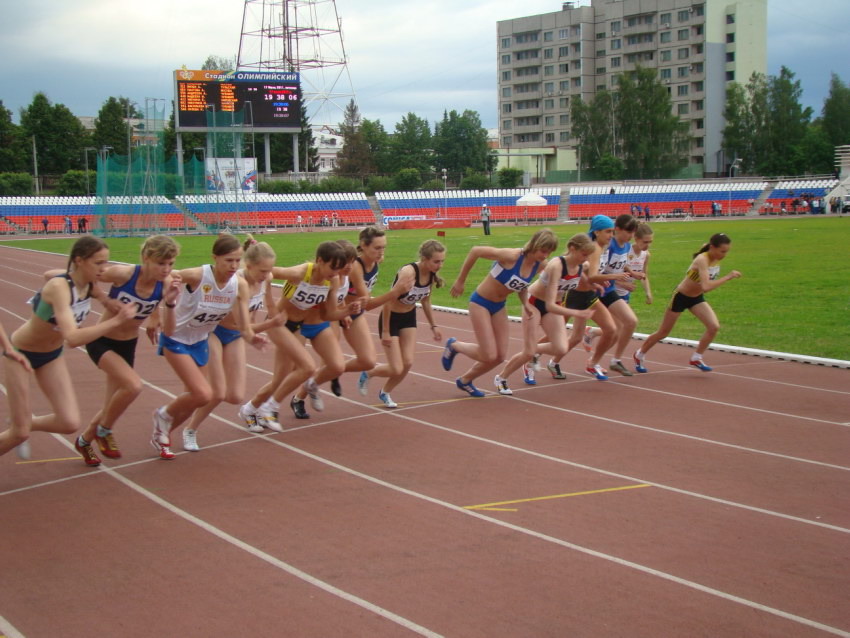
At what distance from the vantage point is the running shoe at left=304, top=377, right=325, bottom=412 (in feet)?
27.7

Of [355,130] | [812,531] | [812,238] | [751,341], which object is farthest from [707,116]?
[812,531]

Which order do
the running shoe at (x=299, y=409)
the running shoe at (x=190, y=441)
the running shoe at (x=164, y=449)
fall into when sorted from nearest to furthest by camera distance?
the running shoe at (x=164, y=449) → the running shoe at (x=190, y=441) → the running shoe at (x=299, y=409)

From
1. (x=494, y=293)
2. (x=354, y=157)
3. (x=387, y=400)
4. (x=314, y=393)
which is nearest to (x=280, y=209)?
(x=354, y=157)

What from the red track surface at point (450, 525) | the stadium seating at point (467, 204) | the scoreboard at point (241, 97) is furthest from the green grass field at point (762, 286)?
the stadium seating at point (467, 204)

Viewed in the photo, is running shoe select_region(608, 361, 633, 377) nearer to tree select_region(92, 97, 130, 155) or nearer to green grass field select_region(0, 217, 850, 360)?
green grass field select_region(0, 217, 850, 360)

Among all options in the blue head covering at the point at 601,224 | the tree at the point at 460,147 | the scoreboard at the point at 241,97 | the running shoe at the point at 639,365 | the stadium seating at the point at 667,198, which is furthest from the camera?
the tree at the point at 460,147

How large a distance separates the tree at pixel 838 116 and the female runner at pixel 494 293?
8996 cm

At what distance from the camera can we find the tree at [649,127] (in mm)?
81250

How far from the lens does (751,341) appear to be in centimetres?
1282

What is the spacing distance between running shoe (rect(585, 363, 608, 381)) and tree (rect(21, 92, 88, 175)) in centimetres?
8003

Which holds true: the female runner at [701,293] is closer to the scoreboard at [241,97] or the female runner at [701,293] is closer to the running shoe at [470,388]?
the running shoe at [470,388]

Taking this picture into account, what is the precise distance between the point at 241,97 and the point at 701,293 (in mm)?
56219

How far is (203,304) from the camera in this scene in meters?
6.70

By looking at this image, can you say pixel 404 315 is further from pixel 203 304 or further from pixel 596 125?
pixel 596 125
